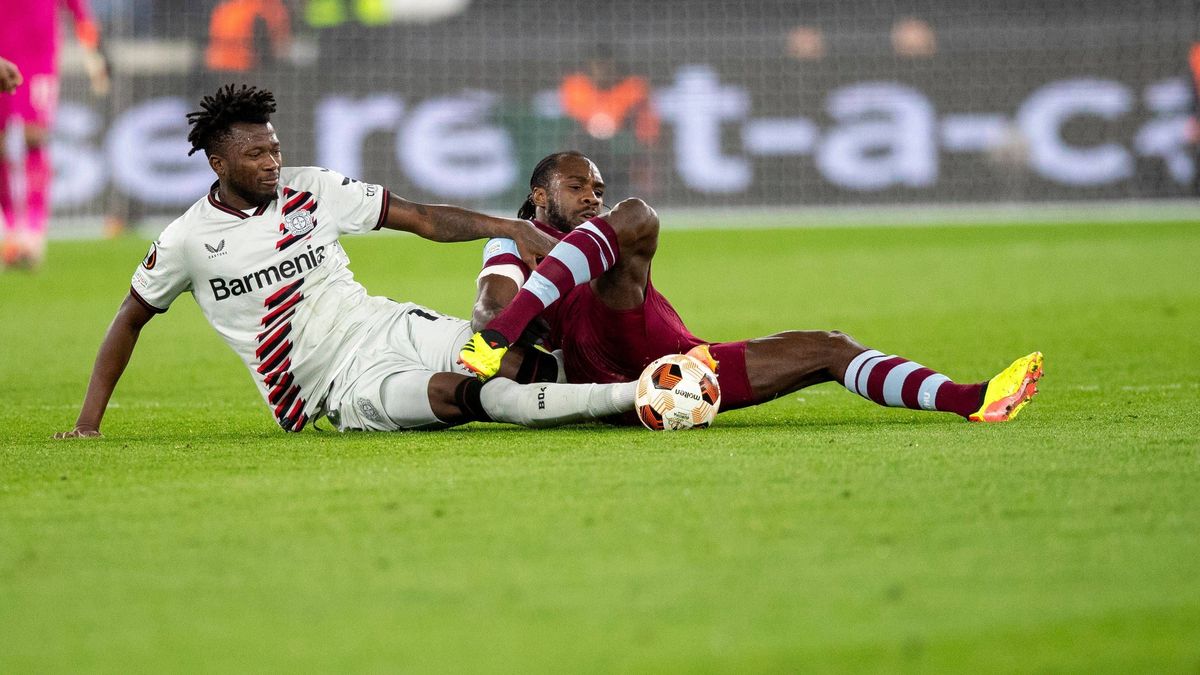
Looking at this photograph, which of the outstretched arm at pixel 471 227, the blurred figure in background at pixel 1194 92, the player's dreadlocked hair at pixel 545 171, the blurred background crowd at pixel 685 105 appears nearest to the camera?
the outstretched arm at pixel 471 227

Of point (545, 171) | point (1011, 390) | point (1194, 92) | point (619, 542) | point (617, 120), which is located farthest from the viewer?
point (617, 120)

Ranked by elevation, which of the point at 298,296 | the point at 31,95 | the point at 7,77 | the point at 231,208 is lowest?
the point at 298,296

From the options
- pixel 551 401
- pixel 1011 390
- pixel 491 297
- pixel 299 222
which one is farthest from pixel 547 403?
pixel 1011 390

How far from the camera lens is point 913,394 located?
4.96 meters

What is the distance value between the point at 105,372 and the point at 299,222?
2.62ft

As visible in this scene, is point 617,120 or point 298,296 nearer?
point 298,296

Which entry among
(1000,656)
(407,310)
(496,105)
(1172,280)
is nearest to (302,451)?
(407,310)

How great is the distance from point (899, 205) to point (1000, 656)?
17.4 meters

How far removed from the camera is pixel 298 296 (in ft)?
17.3

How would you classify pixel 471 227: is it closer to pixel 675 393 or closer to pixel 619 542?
pixel 675 393

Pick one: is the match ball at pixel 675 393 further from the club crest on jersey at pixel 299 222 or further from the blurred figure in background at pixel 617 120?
the blurred figure in background at pixel 617 120

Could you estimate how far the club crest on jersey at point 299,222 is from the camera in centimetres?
527

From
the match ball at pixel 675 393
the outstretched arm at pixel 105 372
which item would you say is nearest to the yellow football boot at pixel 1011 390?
the match ball at pixel 675 393

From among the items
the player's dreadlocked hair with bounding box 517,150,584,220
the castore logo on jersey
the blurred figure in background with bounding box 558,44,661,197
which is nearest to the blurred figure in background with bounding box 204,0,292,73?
the blurred figure in background with bounding box 558,44,661,197
